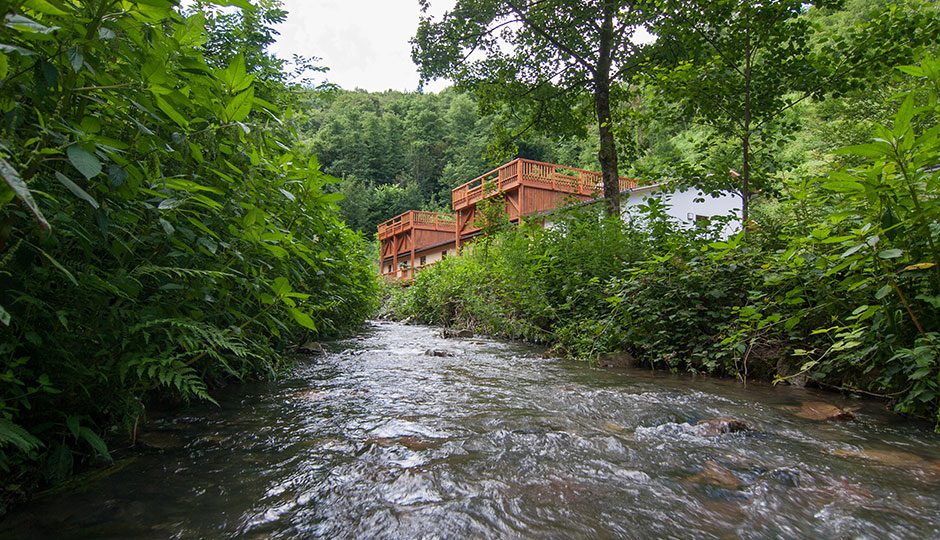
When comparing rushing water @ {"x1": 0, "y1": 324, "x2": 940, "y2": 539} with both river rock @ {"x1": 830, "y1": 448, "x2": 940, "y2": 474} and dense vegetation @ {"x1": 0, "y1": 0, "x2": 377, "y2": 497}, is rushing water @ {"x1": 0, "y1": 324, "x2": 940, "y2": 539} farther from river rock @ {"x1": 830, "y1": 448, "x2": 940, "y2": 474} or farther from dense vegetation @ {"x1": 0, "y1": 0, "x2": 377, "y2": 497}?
dense vegetation @ {"x1": 0, "y1": 0, "x2": 377, "y2": 497}

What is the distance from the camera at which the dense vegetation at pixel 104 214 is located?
1105 mm

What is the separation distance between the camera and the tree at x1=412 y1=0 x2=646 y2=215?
31.2ft

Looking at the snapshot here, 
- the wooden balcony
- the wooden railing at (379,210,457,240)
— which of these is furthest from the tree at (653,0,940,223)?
the wooden railing at (379,210,457,240)

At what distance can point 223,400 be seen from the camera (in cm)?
304

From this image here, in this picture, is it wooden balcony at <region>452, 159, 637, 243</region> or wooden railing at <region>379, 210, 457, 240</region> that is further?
wooden railing at <region>379, 210, 457, 240</region>

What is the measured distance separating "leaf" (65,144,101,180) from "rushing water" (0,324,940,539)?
43.3 inches

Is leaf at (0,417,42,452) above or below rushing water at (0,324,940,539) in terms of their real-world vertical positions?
above

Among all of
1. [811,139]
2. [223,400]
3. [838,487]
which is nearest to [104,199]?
[223,400]

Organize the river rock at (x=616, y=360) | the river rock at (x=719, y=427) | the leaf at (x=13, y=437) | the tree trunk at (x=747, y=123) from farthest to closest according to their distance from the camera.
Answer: the tree trunk at (x=747, y=123) → the river rock at (x=616, y=360) → the river rock at (x=719, y=427) → the leaf at (x=13, y=437)

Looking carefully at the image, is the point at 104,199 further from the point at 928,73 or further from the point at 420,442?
the point at 928,73

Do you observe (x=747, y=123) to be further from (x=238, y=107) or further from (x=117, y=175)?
(x=117, y=175)

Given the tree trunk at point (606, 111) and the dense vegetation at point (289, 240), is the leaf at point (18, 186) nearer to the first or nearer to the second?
the dense vegetation at point (289, 240)

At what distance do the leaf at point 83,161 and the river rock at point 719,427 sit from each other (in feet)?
8.93

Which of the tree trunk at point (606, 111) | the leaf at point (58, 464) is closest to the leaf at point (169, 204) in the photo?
the leaf at point (58, 464)
